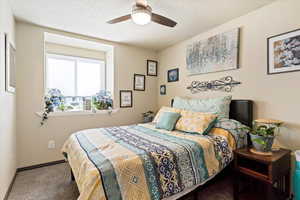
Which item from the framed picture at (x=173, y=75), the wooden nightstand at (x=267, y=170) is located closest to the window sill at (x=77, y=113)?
the framed picture at (x=173, y=75)

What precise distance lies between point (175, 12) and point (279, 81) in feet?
5.56

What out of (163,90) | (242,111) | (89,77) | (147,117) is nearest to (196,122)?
(242,111)

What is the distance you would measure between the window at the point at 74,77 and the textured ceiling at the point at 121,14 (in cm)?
87

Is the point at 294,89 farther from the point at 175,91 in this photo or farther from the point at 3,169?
the point at 3,169

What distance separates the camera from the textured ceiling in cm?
198

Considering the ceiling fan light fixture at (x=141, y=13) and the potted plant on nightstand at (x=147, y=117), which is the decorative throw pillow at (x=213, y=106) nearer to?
the potted plant on nightstand at (x=147, y=117)

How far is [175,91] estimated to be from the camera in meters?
3.53

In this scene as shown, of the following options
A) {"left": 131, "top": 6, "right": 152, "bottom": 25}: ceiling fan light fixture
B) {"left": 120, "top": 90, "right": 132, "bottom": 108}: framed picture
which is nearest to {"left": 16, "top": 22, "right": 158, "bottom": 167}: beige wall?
{"left": 120, "top": 90, "right": 132, "bottom": 108}: framed picture

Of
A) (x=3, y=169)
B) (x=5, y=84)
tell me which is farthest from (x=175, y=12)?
(x=3, y=169)

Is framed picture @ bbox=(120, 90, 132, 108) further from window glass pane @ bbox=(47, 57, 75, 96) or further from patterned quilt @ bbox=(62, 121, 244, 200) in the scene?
patterned quilt @ bbox=(62, 121, 244, 200)

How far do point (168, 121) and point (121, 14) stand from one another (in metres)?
1.79

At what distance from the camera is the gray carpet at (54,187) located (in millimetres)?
1856

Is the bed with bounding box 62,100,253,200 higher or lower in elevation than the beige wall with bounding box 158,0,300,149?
lower

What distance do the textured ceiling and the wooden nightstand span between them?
194cm
